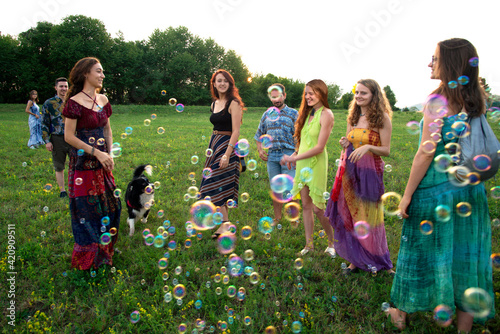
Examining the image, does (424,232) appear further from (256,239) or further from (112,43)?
(112,43)

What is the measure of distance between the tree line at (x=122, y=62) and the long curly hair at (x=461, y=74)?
2032 inches

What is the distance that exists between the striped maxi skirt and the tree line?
4886 cm

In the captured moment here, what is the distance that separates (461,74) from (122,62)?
180 ft

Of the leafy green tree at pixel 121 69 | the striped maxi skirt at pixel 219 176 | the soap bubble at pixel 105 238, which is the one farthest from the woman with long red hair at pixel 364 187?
the leafy green tree at pixel 121 69

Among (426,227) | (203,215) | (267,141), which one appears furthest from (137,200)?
(426,227)

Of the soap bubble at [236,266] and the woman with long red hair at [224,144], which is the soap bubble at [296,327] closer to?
the soap bubble at [236,266]

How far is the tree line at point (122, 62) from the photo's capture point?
43.1 m

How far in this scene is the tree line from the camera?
141 feet

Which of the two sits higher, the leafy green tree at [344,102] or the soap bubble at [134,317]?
the leafy green tree at [344,102]

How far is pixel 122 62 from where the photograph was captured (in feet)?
161

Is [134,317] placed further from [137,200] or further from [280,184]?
[280,184]

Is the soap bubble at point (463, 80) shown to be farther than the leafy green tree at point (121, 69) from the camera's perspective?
No

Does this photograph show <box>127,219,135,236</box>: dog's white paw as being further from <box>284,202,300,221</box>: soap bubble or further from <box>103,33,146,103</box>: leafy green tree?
<box>103,33,146,103</box>: leafy green tree

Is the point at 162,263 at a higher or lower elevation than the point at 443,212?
lower
